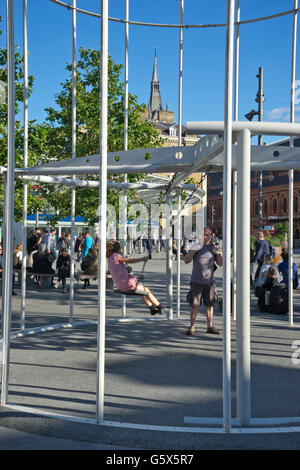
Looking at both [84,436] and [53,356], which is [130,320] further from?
[84,436]

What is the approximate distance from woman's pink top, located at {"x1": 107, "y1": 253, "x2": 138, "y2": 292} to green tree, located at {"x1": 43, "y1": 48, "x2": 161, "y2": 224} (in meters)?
13.0

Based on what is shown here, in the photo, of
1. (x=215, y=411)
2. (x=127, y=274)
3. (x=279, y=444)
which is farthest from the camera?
(x=127, y=274)

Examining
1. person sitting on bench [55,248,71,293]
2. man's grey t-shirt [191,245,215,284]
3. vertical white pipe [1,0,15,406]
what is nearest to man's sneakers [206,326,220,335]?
man's grey t-shirt [191,245,215,284]

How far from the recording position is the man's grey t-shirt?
8828 mm

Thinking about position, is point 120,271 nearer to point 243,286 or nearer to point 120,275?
point 120,275

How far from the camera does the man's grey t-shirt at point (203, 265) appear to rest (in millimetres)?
8828

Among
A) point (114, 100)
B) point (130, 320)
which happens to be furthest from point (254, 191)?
point (130, 320)

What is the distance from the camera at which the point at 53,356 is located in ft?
23.9

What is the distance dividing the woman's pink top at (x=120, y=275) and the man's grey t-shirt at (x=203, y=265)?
105 cm

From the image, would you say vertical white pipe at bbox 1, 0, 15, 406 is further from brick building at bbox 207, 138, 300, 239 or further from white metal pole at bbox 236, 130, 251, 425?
brick building at bbox 207, 138, 300, 239

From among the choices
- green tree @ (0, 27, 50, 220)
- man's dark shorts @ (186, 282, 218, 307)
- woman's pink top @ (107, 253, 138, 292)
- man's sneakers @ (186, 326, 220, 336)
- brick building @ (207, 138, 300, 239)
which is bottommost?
man's sneakers @ (186, 326, 220, 336)

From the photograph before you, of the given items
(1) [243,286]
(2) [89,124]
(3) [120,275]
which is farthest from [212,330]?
(2) [89,124]

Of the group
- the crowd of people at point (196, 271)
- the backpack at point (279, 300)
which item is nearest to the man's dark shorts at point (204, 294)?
the crowd of people at point (196, 271)
